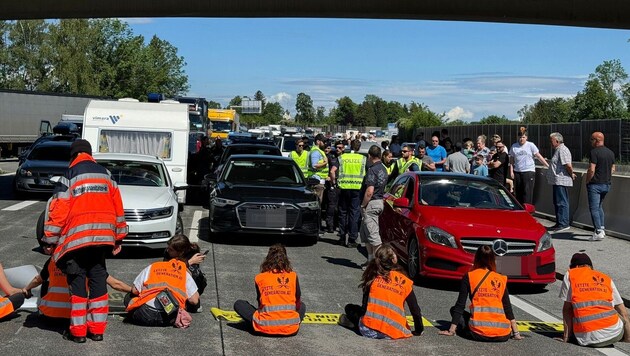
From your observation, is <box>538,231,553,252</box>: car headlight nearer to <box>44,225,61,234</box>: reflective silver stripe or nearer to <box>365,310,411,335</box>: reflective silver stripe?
<box>365,310,411,335</box>: reflective silver stripe

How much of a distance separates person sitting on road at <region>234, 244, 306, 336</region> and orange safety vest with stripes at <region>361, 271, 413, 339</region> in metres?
0.70

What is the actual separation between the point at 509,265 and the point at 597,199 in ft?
16.8

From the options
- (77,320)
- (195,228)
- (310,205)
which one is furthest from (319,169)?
(77,320)

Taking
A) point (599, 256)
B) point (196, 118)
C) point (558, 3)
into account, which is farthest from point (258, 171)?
point (196, 118)

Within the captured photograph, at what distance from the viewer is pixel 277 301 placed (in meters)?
7.93

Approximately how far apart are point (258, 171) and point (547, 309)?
706 centimetres

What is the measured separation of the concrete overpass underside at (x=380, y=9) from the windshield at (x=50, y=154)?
182 inches

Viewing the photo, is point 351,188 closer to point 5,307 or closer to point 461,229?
point 461,229

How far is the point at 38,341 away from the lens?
7.50m

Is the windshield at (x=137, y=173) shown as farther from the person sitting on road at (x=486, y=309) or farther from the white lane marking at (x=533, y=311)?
the person sitting on road at (x=486, y=309)

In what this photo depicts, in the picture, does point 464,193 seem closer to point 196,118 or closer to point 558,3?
point 558,3

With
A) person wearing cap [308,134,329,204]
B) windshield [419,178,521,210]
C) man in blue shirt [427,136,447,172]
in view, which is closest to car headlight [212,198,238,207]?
windshield [419,178,521,210]

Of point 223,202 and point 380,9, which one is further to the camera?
point 380,9

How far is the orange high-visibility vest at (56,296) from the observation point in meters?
7.96
